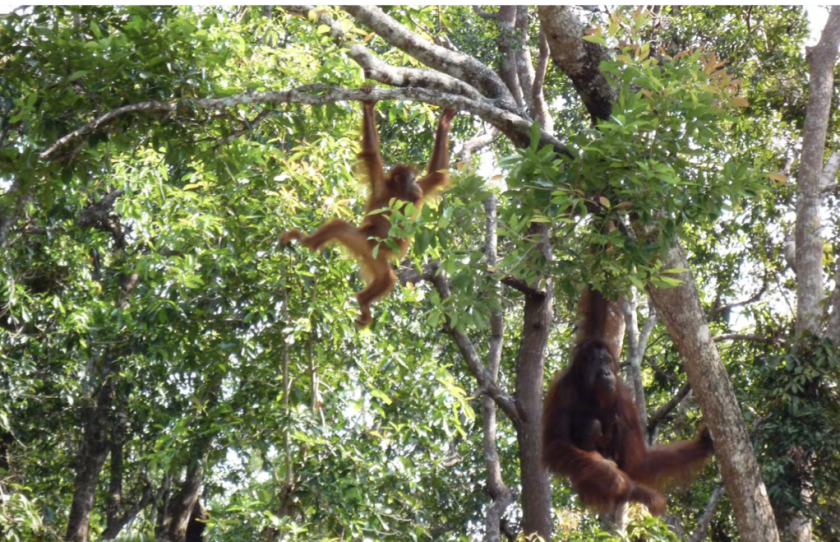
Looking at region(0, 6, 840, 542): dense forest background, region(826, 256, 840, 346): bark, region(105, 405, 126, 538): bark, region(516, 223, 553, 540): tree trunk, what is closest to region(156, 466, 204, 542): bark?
region(0, 6, 840, 542): dense forest background

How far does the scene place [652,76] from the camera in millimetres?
3279

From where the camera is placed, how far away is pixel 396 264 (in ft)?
21.6

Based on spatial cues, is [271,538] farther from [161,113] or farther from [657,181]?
[657,181]

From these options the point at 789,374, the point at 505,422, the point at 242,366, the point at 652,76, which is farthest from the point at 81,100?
the point at 505,422

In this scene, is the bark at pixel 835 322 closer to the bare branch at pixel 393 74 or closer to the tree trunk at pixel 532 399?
the tree trunk at pixel 532 399

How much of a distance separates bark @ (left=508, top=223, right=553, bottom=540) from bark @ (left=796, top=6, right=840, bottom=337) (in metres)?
2.17

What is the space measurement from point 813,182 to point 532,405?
3283 millimetres

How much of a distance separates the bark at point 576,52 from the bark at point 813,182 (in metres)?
4.04

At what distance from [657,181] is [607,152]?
0.22 metres

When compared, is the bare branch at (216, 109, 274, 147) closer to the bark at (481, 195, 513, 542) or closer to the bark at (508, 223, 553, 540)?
the bark at (481, 195, 513, 542)

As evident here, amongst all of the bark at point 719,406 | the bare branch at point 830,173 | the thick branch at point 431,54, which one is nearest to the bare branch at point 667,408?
the bare branch at point 830,173

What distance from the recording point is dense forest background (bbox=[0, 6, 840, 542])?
141 inches

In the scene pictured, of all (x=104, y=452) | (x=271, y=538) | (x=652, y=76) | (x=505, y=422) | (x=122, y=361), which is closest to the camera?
(x=652, y=76)

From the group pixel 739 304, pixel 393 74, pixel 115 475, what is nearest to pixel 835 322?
pixel 739 304
